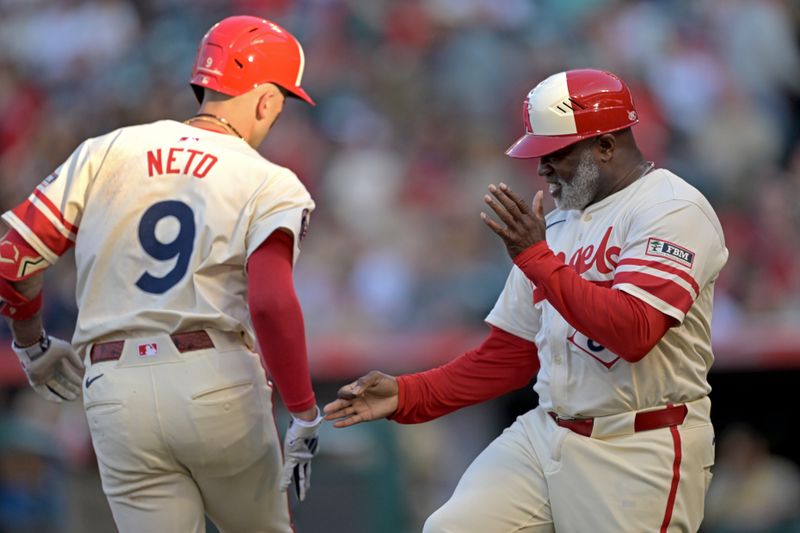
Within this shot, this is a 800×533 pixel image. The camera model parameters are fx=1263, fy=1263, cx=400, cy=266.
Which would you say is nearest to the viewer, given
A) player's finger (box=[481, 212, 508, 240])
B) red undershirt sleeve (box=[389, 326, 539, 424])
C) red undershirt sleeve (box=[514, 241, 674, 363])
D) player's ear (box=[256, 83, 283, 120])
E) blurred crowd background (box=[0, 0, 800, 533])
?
red undershirt sleeve (box=[514, 241, 674, 363])

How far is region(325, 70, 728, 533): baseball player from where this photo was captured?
12.7 feet

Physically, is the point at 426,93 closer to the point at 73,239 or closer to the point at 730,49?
the point at 730,49

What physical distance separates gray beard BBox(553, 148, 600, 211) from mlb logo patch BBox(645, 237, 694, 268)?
38 centimetres

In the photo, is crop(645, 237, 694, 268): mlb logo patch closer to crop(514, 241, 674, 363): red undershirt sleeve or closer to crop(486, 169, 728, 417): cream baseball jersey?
crop(486, 169, 728, 417): cream baseball jersey

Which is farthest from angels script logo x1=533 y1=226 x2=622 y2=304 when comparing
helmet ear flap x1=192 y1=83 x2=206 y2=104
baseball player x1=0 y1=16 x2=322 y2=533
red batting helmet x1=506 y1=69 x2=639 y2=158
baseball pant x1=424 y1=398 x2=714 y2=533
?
helmet ear flap x1=192 y1=83 x2=206 y2=104

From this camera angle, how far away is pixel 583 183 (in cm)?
421

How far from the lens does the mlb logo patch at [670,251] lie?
388cm

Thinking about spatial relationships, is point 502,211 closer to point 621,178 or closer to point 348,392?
point 621,178

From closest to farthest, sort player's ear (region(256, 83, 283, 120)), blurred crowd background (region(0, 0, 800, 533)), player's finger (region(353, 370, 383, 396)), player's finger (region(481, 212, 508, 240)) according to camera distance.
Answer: player's finger (region(481, 212, 508, 240))
player's finger (region(353, 370, 383, 396))
player's ear (region(256, 83, 283, 120))
blurred crowd background (region(0, 0, 800, 533))

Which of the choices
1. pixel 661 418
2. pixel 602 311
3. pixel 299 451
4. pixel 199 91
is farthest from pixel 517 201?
pixel 199 91

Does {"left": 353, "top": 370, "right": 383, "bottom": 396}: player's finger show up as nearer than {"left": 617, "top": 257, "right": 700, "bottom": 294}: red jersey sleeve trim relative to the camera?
No

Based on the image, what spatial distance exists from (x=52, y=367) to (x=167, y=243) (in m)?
0.84

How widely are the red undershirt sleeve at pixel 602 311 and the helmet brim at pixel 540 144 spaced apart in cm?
42

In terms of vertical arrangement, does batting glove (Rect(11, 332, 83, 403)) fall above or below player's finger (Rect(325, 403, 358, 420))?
above
